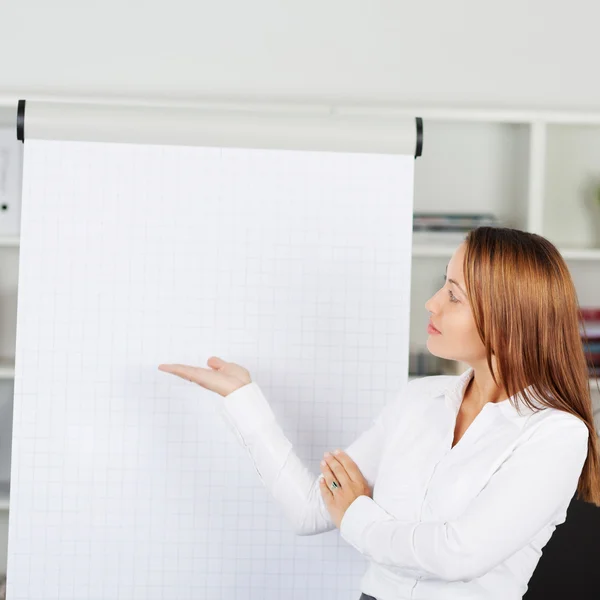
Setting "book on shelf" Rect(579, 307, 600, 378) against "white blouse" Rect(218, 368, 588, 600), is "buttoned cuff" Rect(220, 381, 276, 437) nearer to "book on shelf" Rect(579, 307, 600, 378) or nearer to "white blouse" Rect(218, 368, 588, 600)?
"white blouse" Rect(218, 368, 588, 600)

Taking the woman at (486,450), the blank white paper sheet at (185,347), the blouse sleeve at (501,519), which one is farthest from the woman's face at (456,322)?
the blank white paper sheet at (185,347)

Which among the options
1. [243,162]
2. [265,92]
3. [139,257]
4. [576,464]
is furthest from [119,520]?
[265,92]

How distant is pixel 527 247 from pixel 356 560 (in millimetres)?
656

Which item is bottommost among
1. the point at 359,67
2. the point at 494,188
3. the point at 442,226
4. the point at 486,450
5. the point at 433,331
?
the point at 486,450

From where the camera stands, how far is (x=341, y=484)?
1168 millimetres

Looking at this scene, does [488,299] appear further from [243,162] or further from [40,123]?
[40,123]

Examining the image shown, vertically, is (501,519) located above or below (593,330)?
below

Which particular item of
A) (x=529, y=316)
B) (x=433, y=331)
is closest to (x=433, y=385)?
(x=433, y=331)

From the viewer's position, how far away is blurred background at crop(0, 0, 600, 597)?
7.72 ft

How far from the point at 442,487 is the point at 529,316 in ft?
0.84

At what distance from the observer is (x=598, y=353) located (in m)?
2.31

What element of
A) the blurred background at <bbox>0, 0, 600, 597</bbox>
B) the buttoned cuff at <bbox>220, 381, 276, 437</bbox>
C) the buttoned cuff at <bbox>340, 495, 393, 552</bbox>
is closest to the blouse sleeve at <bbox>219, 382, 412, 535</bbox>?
the buttoned cuff at <bbox>220, 381, 276, 437</bbox>

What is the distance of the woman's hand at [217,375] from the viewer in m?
1.26

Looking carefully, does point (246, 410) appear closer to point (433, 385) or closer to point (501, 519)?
point (433, 385)
